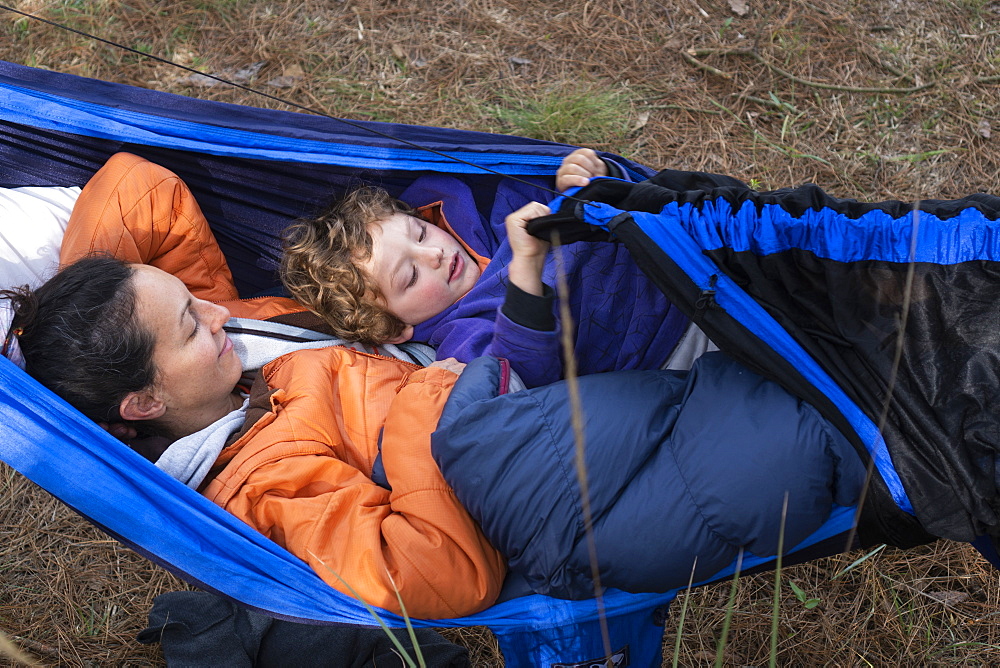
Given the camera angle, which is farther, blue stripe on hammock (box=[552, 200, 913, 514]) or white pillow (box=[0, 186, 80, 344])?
white pillow (box=[0, 186, 80, 344])

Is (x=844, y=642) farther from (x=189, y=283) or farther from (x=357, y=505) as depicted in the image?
(x=189, y=283)

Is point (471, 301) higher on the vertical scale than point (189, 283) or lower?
higher

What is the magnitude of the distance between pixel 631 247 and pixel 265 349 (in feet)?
3.29

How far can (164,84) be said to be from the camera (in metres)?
3.00

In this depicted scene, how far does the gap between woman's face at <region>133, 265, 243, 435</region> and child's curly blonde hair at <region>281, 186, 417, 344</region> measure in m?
0.26

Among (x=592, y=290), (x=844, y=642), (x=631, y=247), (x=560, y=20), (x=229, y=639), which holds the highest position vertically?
(x=560, y=20)

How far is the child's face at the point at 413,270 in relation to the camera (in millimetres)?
1848

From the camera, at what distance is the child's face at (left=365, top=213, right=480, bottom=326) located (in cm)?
185

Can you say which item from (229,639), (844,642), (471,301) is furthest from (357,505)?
(844,642)

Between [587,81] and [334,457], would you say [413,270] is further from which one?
[587,81]

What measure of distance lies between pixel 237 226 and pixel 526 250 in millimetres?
1004

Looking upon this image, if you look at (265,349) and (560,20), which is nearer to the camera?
(265,349)

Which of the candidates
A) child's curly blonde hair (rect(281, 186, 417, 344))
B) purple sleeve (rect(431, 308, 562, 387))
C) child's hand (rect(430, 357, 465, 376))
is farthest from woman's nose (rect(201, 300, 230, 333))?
purple sleeve (rect(431, 308, 562, 387))

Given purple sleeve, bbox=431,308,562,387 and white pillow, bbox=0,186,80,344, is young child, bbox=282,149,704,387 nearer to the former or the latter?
purple sleeve, bbox=431,308,562,387
